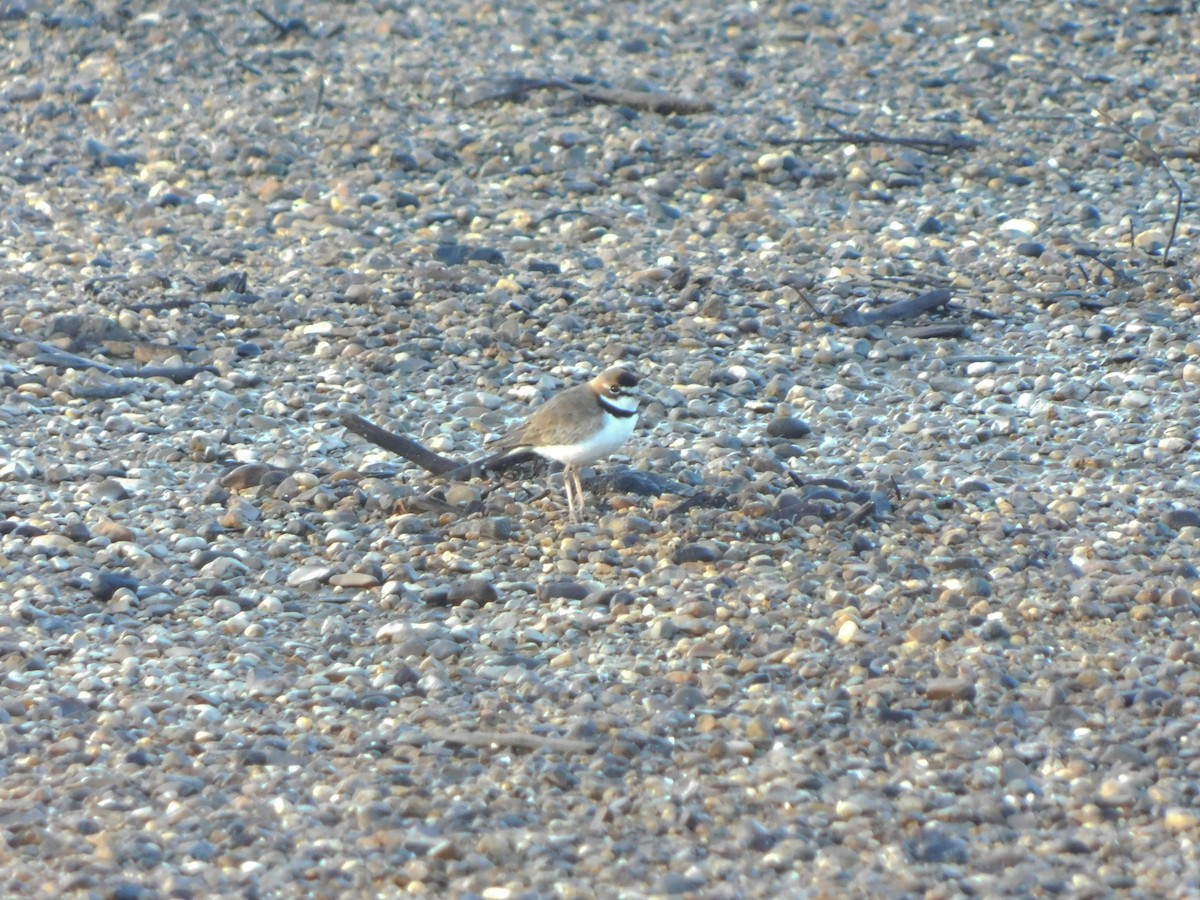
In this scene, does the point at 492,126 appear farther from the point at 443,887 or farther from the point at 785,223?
the point at 443,887

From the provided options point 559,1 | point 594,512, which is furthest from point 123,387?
point 559,1

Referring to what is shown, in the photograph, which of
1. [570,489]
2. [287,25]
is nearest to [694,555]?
[570,489]

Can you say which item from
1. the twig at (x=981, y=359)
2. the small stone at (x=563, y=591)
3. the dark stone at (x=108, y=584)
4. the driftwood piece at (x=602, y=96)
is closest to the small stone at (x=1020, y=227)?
the twig at (x=981, y=359)

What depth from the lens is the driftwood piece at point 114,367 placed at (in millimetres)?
7957

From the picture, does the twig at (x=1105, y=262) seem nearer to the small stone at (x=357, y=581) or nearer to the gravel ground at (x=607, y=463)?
the gravel ground at (x=607, y=463)

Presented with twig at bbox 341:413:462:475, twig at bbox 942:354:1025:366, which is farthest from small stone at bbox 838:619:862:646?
twig at bbox 942:354:1025:366

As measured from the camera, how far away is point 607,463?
7043 mm

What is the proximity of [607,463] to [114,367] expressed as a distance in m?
2.60

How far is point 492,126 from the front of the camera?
11.1 metres

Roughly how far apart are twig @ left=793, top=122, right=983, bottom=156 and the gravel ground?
9 cm

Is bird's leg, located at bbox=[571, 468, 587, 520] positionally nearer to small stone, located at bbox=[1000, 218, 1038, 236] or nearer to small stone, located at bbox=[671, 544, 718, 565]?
small stone, located at bbox=[671, 544, 718, 565]

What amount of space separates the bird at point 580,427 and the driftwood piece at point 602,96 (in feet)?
16.9

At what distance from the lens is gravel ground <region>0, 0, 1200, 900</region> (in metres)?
4.47

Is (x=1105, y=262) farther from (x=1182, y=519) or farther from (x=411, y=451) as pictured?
(x=411, y=451)
